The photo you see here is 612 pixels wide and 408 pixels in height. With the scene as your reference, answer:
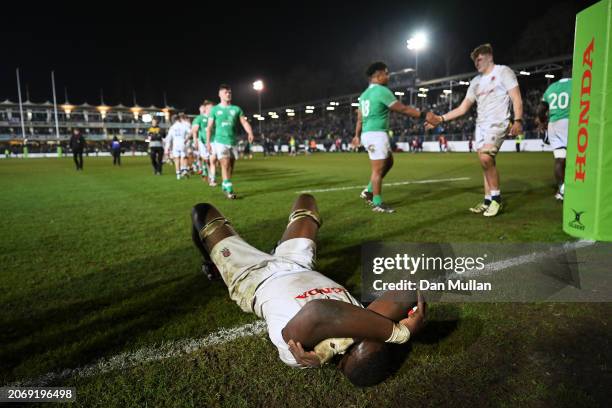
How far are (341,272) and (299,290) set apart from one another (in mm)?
1465

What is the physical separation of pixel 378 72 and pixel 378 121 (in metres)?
0.81

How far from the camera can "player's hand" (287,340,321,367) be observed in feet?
5.97

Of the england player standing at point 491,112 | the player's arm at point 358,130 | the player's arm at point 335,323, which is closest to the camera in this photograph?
the player's arm at point 335,323

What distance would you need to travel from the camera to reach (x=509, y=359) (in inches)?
85.7

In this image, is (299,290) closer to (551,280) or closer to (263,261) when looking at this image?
(263,261)

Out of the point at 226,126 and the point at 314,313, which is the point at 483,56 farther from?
the point at 314,313

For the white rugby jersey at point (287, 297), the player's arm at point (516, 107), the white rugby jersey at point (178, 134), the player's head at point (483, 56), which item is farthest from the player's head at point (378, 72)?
the white rugby jersey at point (178, 134)

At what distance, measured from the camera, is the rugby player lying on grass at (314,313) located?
1793 mm

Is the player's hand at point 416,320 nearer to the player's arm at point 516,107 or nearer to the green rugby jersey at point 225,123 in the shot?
the player's arm at point 516,107

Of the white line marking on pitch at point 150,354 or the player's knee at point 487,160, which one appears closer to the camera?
the white line marking on pitch at point 150,354

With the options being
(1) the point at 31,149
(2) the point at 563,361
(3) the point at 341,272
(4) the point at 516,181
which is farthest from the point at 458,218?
(1) the point at 31,149

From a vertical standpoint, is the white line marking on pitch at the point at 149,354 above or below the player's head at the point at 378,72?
below

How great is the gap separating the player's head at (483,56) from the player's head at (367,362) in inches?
217

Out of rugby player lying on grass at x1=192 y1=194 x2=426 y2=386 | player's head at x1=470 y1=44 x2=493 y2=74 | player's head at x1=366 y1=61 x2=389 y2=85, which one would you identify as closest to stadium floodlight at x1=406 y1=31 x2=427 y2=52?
player's head at x1=366 y1=61 x2=389 y2=85
